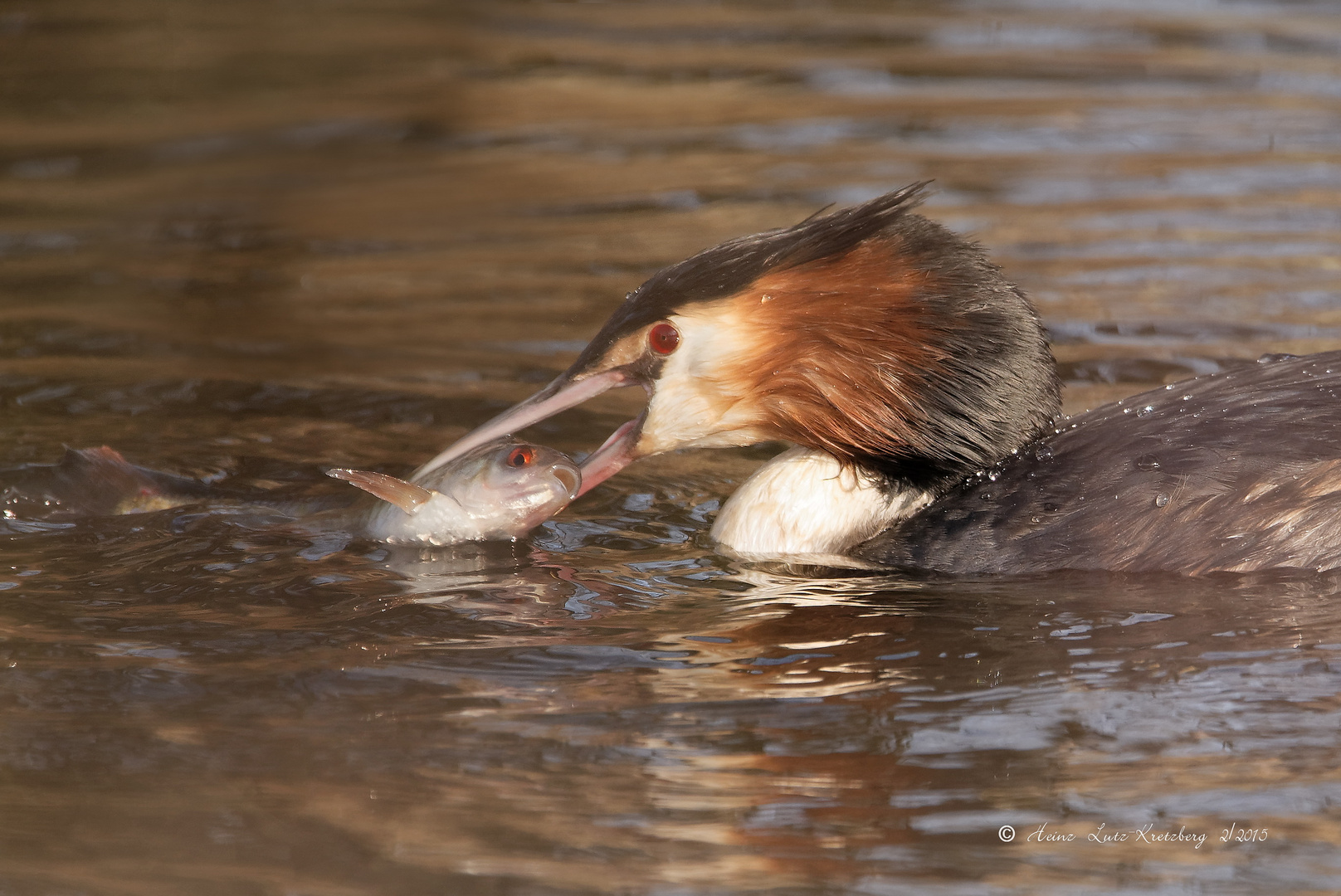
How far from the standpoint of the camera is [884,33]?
13703mm

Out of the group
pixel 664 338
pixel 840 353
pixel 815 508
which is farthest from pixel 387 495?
pixel 840 353

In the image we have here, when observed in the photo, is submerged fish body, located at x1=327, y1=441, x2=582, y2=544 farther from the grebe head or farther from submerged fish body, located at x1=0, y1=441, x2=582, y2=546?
the grebe head

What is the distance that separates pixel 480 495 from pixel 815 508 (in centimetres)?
105

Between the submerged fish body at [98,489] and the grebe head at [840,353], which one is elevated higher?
the grebe head at [840,353]

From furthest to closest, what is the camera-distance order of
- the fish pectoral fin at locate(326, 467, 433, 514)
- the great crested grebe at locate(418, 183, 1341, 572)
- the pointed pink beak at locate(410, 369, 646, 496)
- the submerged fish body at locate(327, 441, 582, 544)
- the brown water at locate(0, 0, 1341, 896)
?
the pointed pink beak at locate(410, 369, 646, 496) → the submerged fish body at locate(327, 441, 582, 544) → the fish pectoral fin at locate(326, 467, 433, 514) → the great crested grebe at locate(418, 183, 1341, 572) → the brown water at locate(0, 0, 1341, 896)

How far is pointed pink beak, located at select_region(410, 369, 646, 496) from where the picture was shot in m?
5.57

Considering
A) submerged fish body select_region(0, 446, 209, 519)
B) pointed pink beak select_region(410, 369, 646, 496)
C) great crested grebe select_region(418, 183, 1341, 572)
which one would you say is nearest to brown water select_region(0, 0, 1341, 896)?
submerged fish body select_region(0, 446, 209, 519)

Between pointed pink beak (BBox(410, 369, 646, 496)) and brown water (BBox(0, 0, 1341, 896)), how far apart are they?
29 centimetres

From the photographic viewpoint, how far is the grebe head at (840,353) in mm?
5293

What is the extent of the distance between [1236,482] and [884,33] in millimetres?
9204

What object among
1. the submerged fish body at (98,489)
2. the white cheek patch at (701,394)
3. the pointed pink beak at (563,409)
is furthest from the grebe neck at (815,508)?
the submerged fish body at (98,489)

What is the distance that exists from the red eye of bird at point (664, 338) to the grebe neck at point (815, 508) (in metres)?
0.55

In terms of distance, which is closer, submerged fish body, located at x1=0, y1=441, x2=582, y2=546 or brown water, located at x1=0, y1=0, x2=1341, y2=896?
brown water, located at x1=0, y1=0, x2=1341, y2=896

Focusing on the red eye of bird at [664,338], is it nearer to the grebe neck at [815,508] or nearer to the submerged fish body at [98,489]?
the grebe neck at [815,508]
